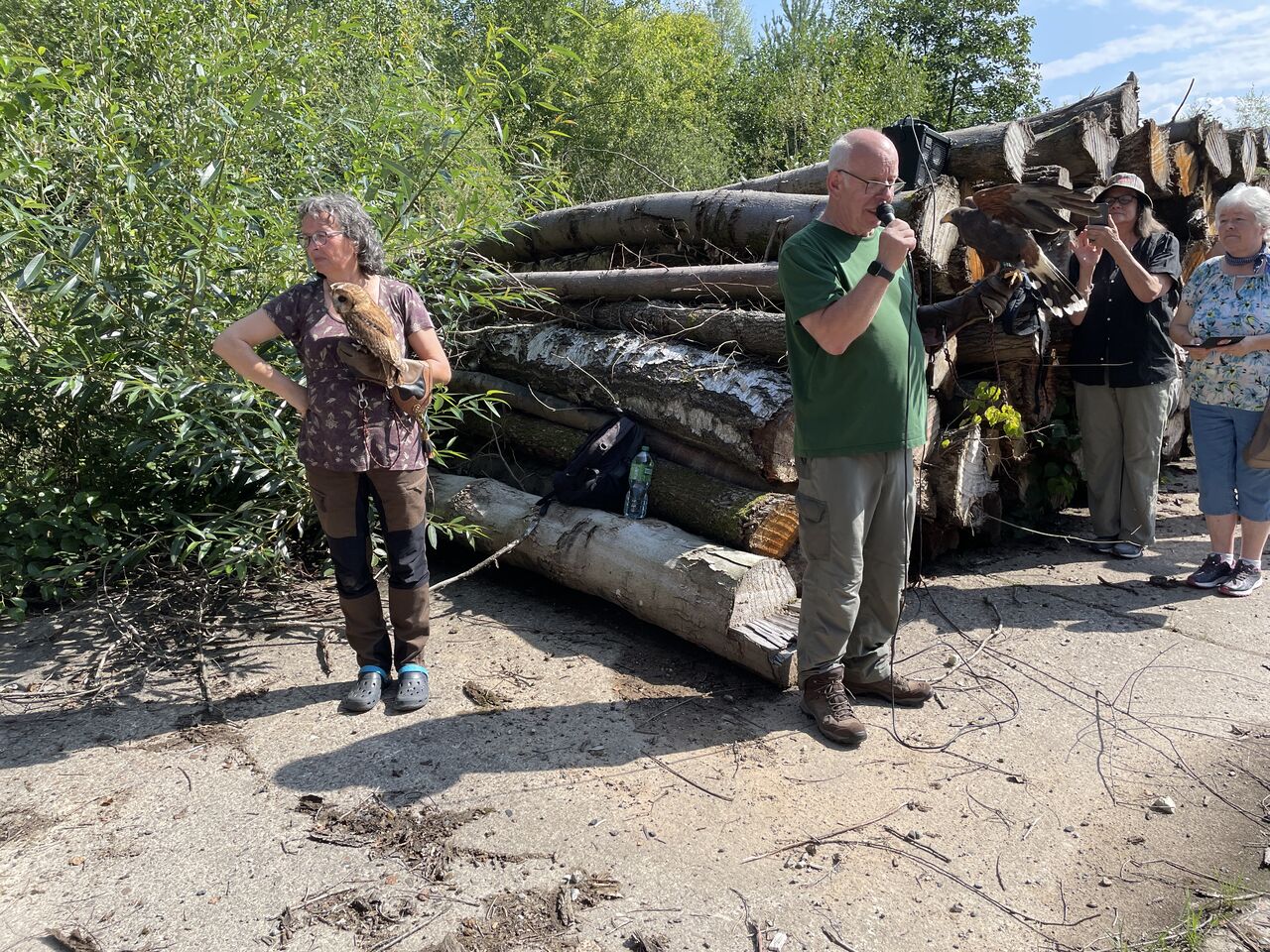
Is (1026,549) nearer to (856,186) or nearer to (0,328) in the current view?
(856,186)

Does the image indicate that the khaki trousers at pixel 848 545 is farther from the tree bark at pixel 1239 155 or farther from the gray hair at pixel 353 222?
the tree bark at pixel 1239 155

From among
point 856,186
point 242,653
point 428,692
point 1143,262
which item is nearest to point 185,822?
point 428,692

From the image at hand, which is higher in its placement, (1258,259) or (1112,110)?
(1112,110)

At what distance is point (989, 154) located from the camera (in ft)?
15.4

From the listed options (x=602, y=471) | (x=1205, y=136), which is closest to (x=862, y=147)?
(x=602, y=471)

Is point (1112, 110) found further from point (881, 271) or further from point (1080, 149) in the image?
point (881, 271)

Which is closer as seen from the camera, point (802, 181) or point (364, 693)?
point (364, 693)

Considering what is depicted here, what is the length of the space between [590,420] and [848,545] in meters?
2.48

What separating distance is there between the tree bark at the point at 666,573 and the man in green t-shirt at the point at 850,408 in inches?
14.6

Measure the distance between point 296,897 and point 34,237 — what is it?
114 inches

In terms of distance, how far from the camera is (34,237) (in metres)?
3.54

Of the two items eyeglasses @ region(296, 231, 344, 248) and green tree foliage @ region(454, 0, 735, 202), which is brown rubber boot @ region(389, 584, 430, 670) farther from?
green tree foliage @ region(454, 0, 735, 202)

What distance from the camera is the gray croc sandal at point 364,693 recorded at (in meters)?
3.49

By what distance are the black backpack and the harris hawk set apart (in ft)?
6.70
